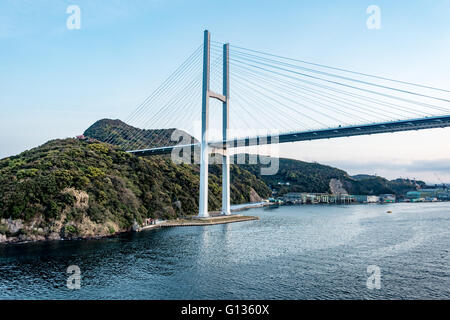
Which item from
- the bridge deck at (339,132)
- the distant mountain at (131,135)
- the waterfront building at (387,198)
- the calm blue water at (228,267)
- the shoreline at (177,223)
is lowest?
the waterfront building at (387,198)

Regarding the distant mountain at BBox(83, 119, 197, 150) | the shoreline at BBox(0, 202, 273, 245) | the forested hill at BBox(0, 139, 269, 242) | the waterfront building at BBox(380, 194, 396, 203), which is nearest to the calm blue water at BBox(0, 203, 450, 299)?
the shoreline at BBox(0, 202, 273, 245)

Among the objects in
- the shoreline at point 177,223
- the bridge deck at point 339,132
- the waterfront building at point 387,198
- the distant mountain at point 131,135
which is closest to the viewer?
the shoreline at point 177,223

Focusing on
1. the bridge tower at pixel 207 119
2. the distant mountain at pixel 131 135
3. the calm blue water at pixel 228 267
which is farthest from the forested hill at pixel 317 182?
the calm blue water at pixel 228 267

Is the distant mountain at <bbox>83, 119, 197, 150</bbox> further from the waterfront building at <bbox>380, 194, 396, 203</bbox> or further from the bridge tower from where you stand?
the waterfront building at <bbox>380, 194, 396, 203</bbox>

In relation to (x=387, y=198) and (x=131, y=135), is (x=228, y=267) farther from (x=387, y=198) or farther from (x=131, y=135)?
(x=387, y=198)

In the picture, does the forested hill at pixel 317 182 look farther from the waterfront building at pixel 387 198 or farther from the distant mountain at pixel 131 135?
the distant mountain at pixel 131 135
